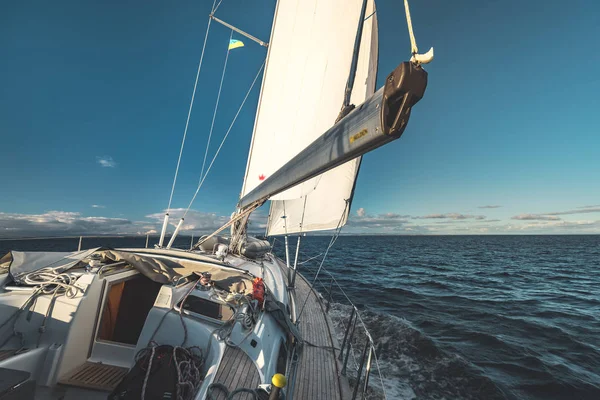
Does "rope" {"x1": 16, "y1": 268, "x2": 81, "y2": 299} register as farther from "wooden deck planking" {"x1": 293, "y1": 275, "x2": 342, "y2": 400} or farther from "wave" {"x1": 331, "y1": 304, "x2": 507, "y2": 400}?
"wave" {"x1": 331, "y1": 304, "x2": 507, "y2": 400}

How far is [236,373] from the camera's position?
3.21 metres

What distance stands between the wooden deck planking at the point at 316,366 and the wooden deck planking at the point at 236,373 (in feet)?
3.82

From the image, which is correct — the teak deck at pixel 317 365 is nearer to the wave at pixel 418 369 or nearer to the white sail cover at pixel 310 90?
the wave at pixel 418 369

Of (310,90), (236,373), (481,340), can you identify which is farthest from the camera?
(481,340)

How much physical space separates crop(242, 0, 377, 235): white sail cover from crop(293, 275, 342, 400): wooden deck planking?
267 cm

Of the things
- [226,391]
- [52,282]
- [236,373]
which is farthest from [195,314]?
[52,282]

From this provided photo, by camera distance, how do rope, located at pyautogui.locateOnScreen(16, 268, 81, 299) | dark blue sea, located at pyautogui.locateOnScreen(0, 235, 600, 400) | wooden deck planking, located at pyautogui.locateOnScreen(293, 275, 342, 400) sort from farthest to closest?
dark blue sea, located at pyautogui.locateOnScreen(0, 235, 600, 400) → wooden deck planking, located at pyautogui.locateOnScreen(293, 275, 342, 400) → rope, located at pyautogui.locateOnScreen(16, 268, 81, 299)

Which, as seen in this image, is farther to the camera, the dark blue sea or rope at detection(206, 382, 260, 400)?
the dark blue sea

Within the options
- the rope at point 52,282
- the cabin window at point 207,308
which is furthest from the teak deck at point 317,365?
the rope at point 52,282

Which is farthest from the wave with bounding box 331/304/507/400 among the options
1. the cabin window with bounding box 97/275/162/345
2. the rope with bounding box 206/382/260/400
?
the cabin window with bounding box 97/275/162/345

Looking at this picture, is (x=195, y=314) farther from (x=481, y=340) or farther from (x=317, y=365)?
(x=481, y=340)

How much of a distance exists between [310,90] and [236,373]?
20.9ft

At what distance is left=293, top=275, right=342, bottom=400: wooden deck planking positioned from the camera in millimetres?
4109

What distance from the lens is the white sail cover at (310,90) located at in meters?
6.48
